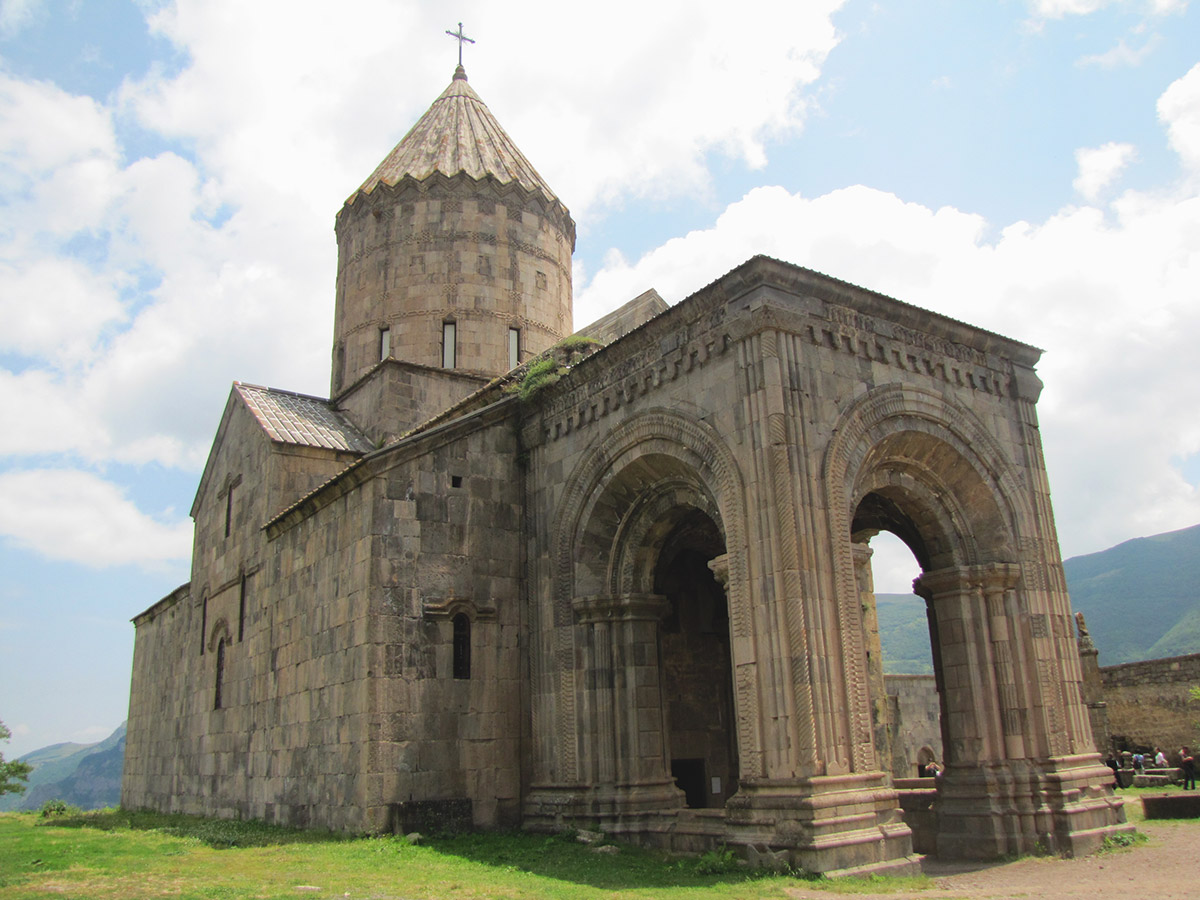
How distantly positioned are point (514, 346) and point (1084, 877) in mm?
12929

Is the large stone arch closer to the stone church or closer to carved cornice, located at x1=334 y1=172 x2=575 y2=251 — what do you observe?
the stone church

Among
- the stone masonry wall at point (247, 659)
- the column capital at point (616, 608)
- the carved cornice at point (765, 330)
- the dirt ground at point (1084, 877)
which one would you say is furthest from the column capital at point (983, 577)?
the stone masonry wall at point (247, 659)

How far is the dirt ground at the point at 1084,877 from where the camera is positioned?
7945mm

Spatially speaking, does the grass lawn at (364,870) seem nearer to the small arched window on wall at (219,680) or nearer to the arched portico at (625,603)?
the arched portico at (625,603)

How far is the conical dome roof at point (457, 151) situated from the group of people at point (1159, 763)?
56.3 ft

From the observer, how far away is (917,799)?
39.8 ft

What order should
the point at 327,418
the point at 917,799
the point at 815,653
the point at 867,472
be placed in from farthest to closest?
1. the point at 327,418
2. the point at 917,799
3. the point at 867,472
4. the point at 815,653

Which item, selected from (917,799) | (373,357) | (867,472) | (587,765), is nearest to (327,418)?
(373,357)

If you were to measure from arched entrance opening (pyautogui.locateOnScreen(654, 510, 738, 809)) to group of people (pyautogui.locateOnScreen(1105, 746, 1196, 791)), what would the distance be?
402 inches

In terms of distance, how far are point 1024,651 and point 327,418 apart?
12341 mm

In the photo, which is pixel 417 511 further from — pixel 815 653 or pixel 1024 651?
pixel 1024 651

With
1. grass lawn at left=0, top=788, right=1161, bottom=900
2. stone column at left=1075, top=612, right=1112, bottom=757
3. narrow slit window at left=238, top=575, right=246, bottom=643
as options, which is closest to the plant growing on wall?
grass lawn at left=0, top=788, right=1161, bottom=900

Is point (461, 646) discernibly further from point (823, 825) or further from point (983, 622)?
point (983, 622)

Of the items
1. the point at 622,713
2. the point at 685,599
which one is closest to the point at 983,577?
the point at 685,599
